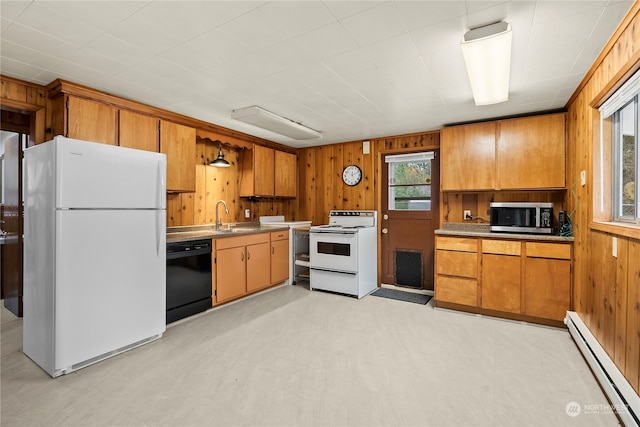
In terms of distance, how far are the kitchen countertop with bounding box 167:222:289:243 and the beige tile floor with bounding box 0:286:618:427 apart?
2.90 ft

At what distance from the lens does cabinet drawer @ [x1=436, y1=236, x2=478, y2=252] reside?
3482 mm

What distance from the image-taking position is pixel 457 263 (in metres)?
3.57

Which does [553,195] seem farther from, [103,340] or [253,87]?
[103,340]

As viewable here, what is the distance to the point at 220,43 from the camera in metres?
2.06

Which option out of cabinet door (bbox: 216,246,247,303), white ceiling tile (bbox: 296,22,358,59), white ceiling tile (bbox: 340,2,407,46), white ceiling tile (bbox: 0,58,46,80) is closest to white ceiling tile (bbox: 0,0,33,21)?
white ceiling tile (bbox: 0,58,46,80)

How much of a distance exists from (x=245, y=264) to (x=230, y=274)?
0.25 metres

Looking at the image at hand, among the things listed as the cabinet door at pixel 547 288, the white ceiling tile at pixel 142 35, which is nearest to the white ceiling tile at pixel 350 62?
the white ceiling tile at pixel 142 35

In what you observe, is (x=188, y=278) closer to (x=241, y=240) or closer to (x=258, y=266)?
(x=241, y=240)

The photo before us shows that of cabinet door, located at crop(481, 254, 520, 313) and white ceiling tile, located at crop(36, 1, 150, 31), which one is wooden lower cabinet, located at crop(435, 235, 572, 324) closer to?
cabinet door, located at crop(481, 254, 520, 313)

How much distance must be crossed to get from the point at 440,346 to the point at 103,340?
272cm

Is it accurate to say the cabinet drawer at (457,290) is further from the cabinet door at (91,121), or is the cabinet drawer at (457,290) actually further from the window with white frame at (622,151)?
the cabinet door at (91,121)

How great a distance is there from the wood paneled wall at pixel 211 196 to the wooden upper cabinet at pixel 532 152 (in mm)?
3447

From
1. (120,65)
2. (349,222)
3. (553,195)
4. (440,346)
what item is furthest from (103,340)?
(553,195)

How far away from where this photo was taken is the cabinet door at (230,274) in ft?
11.8
